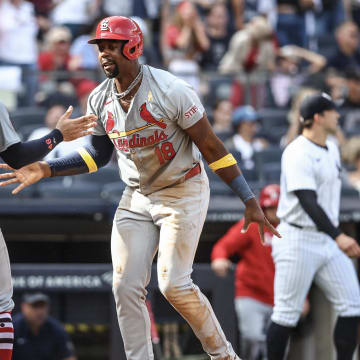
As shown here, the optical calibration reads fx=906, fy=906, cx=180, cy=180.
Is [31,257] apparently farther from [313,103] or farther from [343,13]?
[343,13]

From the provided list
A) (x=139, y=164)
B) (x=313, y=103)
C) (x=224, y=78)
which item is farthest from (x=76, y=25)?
(x=139, y=164)

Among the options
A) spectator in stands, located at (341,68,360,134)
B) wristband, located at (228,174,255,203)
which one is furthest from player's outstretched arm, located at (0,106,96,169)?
spectator in stands, located at (341,68,360,134)

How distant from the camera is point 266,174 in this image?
339 inches

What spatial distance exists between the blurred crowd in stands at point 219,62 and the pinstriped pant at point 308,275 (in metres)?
2.65

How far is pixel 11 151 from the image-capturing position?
4.49 m

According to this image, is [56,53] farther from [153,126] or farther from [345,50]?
[153,126]

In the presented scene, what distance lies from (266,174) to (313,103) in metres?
2.74

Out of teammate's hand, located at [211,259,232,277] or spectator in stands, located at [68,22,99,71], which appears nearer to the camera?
teammate's hand, located at [211,259,232,277]

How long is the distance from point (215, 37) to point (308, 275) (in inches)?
241

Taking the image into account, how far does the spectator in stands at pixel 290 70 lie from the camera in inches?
422

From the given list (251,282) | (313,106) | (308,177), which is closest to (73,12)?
(251,282)

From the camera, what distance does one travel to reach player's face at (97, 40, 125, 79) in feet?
15.0

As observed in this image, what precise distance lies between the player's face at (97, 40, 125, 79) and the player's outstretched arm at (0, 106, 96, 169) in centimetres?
34

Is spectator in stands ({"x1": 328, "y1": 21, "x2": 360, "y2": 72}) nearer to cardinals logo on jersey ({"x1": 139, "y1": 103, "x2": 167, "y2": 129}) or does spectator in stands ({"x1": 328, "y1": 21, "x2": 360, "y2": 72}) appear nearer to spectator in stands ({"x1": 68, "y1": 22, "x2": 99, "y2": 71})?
spectator in stands ({"x1": 68, "y1": 22, "x2": 99, "y2": 71})
